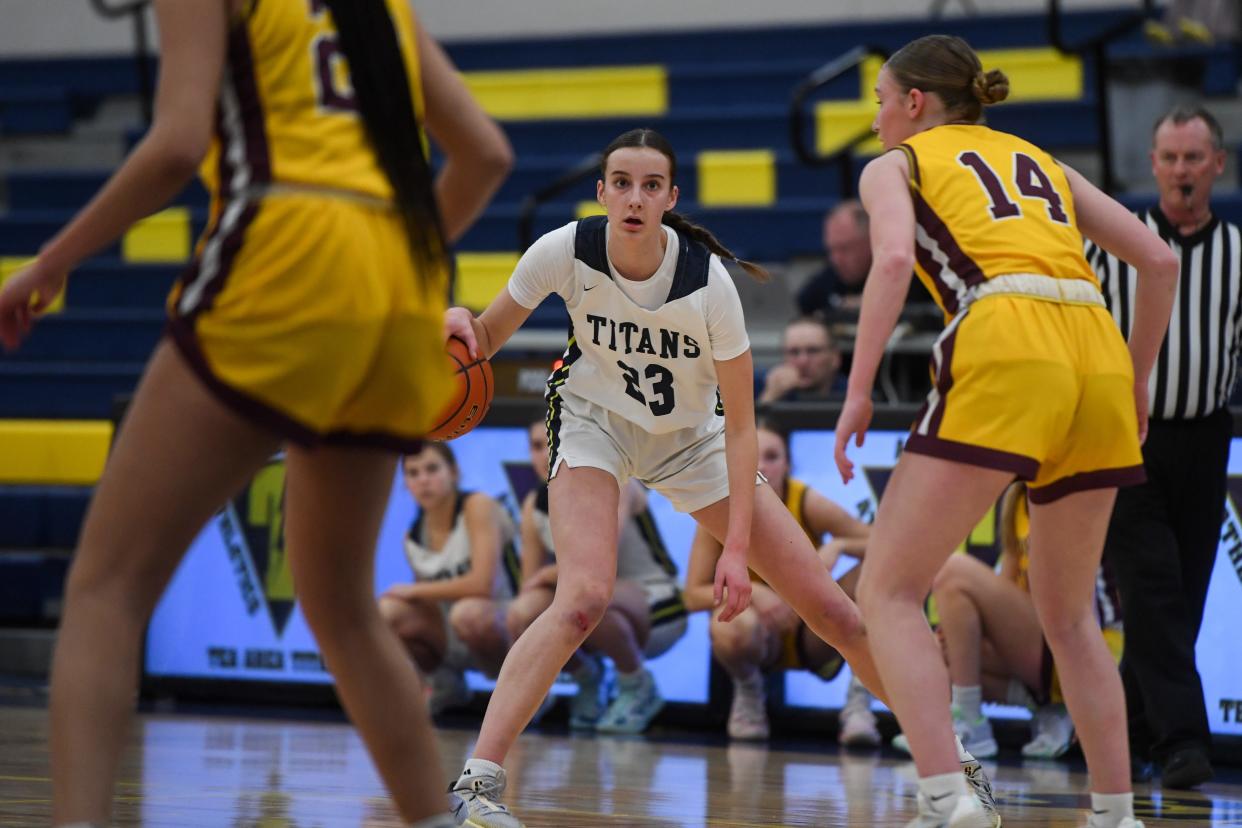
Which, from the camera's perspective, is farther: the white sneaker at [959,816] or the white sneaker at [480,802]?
the white sneaker at [480,802]

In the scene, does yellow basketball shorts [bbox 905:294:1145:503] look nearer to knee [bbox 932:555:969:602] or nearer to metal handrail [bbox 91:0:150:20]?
knee [bbox 932:555:969:602]

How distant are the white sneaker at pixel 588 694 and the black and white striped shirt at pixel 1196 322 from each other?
2.58 meters

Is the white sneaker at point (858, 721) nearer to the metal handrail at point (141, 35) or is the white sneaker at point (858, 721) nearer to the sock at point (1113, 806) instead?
the sock at point (1113, 806)

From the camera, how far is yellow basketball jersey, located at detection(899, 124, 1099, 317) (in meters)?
3.52

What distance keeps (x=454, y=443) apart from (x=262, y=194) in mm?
5011

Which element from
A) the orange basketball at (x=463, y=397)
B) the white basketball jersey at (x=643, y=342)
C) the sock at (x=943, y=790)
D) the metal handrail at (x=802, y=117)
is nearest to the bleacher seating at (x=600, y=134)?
the metal handrail at (x=802, y=117)

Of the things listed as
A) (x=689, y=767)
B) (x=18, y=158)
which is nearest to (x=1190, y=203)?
(x=689, y=767)

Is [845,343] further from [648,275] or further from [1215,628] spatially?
[648,275]

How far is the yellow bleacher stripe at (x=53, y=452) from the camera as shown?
29.9ft

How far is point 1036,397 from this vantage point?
11.1 ft

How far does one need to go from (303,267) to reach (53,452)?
A: 24.0 feet

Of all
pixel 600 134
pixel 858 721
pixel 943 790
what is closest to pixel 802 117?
pixel 600 134

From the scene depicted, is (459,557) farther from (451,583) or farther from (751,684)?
(751,684)

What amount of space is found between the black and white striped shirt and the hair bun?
78.5 inches
